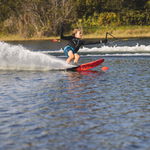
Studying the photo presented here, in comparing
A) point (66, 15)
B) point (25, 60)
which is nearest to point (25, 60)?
point (25, 60)

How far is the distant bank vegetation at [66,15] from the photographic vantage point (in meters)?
49.4

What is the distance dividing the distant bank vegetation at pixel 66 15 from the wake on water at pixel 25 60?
3395 centimetres

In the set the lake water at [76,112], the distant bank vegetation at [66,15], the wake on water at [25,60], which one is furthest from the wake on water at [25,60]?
the distant bank vegetation at [66,15]

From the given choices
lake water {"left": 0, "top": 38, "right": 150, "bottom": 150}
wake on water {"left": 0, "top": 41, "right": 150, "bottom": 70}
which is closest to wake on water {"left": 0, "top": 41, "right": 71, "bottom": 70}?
wake on water {"left": 0, "top": 41, "right": 150, "bottom": 70}

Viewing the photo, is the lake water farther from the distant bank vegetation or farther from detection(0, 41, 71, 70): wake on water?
the distant bank vegetation

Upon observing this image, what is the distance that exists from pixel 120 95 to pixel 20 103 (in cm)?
250

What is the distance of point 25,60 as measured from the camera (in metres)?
15.4

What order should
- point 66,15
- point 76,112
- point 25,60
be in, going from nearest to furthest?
point 76,112 < point 25,60 < point 66,15

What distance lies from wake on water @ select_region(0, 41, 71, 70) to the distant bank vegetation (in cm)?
3395

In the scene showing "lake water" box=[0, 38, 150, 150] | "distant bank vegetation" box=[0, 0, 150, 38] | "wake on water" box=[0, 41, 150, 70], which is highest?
"distant bank vegetation" box=[0, 0, 150, 38]

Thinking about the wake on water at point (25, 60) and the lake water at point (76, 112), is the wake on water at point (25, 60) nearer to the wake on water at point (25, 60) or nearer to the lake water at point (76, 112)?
the wake on water at point (25, 60)

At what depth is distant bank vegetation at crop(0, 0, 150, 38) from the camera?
1944 inches

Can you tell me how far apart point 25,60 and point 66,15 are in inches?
1393

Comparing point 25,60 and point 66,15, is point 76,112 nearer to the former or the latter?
point 25,60
